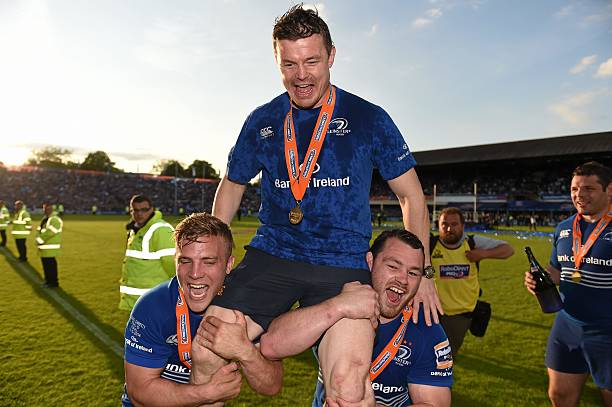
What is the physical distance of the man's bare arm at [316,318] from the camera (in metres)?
2.58

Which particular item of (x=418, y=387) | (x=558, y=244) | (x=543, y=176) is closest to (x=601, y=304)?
(x=558, y=244)

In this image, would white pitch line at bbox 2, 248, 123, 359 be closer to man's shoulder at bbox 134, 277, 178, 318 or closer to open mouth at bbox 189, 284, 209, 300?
man's shoulder at bbox 134, 277, 178, 318

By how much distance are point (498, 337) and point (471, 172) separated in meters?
59.6

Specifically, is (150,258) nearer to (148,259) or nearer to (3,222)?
(148,259)

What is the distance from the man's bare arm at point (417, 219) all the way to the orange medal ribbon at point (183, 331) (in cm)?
175

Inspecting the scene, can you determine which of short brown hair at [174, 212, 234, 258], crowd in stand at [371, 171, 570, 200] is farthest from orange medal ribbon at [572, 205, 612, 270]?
crowd in stand at [371, 171, 570, 200]

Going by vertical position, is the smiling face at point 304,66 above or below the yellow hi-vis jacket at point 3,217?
above

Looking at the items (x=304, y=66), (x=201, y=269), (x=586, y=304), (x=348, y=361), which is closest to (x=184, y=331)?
(x=201, y=269)

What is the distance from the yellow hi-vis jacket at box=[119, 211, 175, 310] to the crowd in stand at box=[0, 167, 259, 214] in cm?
5823

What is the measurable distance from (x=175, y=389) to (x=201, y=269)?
2.79 feet

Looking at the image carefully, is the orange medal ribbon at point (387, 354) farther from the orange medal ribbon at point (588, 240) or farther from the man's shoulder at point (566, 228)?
the man's shoulder at point (566, 228)

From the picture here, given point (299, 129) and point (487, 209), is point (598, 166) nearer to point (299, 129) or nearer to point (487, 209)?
point (299, 129)

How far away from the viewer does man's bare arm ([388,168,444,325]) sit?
322cm

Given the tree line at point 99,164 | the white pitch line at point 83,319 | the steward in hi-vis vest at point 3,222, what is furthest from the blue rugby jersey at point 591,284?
the tree line at point 99,164
